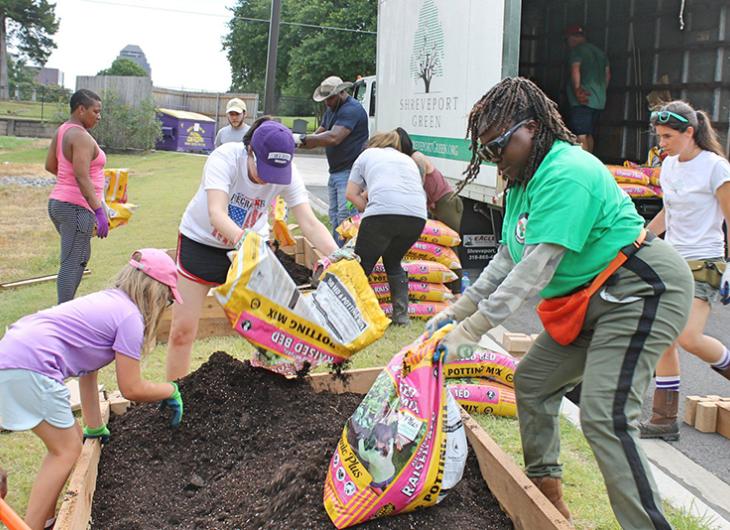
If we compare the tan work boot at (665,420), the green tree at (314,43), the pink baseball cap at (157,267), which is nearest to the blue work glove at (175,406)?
the pink baseball cap at (157,267)

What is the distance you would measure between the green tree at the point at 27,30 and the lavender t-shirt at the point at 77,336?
207ft

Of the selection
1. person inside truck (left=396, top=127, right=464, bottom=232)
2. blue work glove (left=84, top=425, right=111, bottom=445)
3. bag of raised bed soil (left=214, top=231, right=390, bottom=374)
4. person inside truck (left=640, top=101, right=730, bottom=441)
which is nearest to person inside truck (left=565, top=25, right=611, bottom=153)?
person inside truck (left=396, top=127, right=464, bottom=232)

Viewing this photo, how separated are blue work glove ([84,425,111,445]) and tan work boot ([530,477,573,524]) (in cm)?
200

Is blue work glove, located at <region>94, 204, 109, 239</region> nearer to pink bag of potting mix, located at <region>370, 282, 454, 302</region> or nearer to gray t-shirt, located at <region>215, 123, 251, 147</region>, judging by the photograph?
pink bag of potting mix, located at <region>370, 282, 454, 302</region>

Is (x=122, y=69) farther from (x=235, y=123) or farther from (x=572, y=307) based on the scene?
(x=572, y=307)

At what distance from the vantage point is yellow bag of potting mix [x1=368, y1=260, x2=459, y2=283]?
24.2 ft

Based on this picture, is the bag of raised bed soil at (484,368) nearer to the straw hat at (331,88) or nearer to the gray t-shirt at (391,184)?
the gray t-shirt at (391,184)

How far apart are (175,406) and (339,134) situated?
527 centimetres

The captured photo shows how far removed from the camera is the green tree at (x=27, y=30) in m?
59.1

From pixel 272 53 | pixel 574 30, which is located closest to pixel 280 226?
pixel 574 30

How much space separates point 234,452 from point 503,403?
69.7 inches

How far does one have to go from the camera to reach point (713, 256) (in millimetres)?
4727

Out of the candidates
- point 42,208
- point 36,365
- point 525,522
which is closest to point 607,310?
point 525,522

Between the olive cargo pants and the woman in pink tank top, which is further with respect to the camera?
the woman in pink tank top
